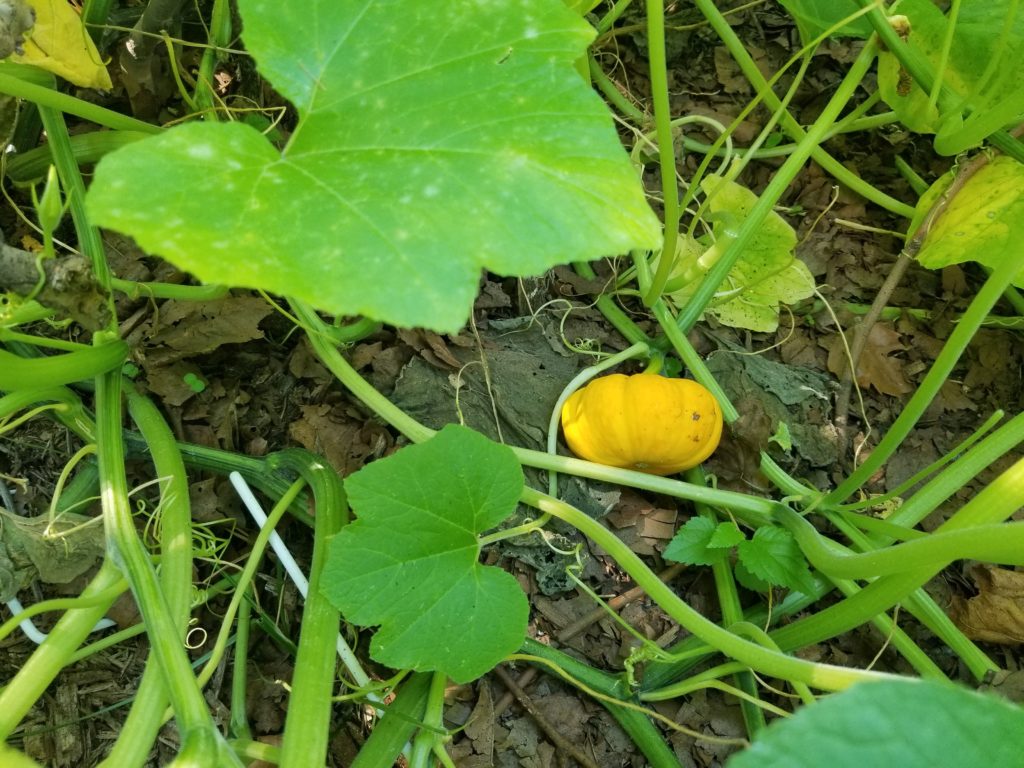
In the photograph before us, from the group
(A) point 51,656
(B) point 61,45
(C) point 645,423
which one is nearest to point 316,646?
(A) point 51,656

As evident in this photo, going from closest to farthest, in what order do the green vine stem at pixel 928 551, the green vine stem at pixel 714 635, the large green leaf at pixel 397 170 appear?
1. the large green leaf at pixel 397 170
2. the green vine stem at pixel 928 551
3. the green vine stem at pixel 714 635

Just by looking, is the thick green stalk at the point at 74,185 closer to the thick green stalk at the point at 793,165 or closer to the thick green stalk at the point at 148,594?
the thick green stalk at the point at 148,594

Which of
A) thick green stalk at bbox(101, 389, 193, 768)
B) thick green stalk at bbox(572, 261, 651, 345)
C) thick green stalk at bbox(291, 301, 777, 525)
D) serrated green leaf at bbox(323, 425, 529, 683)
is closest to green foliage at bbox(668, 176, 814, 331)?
thick green stalk at bbox(572, 261, 651, 345)

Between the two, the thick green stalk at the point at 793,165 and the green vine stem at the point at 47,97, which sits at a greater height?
the green vine stem at the point at 47,97

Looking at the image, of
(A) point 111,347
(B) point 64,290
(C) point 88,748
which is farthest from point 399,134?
(C) point 88,748

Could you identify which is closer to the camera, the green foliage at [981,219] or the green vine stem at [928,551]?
the green vine stem at [928,551]

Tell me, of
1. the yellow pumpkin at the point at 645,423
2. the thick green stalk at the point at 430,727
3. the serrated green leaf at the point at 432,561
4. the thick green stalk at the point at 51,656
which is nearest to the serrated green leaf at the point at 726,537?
the yellow pumpkin at the point at 645,423

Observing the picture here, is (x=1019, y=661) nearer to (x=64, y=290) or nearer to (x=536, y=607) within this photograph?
(x=536, y=607)
